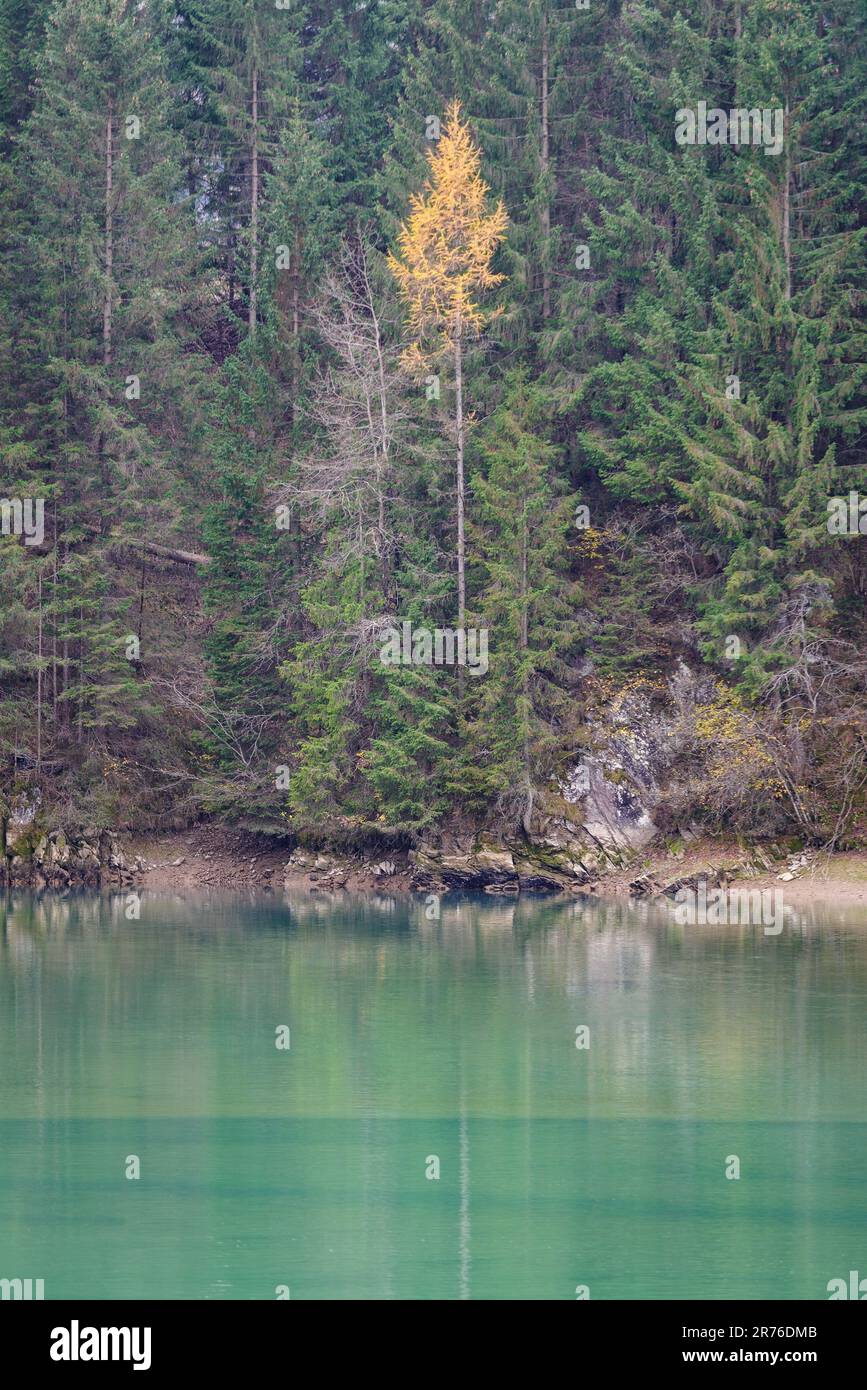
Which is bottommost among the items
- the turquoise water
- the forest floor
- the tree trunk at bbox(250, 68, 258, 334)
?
the turquoise water

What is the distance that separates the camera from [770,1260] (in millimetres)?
13992

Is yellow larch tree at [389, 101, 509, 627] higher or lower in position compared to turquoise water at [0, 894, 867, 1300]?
higher

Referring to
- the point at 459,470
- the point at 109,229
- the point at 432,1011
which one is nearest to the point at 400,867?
the point at 459,470

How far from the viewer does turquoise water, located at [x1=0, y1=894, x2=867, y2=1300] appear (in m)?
14.1

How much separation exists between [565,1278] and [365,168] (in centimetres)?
4189

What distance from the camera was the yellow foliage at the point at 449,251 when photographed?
4184cm

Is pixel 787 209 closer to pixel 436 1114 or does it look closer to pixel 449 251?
pixel 449 251

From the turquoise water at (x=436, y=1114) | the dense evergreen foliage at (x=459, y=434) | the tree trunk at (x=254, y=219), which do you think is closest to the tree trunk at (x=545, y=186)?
the dense evergreen foliage at (x=459, y=434)

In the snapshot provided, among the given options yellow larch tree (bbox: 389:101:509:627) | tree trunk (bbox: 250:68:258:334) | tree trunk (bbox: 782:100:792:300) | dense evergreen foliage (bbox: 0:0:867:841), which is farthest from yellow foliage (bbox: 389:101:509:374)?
tree trunk (bbox: 782:100:792:300)

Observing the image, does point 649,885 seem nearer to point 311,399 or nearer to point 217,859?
point 217,859

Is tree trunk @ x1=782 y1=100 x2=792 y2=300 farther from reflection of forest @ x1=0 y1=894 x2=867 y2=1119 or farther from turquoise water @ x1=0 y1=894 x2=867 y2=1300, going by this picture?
turquoise water @ x1=0 y1=894 x2=867 y2=1300

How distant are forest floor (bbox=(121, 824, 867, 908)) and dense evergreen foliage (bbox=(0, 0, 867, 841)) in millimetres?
1010

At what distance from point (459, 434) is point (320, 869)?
9.93 m

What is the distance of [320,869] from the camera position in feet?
138
